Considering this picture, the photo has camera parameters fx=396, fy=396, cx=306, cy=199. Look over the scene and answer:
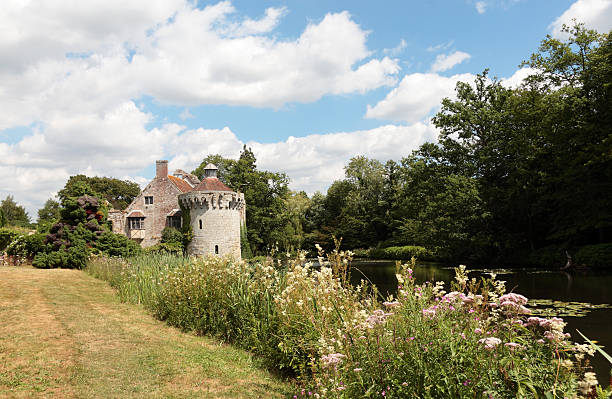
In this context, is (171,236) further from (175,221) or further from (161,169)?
(161,169)

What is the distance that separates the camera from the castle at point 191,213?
31000 mm

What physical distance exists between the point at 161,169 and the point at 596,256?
32.5 meters

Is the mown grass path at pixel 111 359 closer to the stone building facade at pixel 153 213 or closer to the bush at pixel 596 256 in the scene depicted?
the bush at pixel 596 256

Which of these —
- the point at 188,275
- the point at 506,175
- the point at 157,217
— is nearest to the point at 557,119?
the point at 506,175

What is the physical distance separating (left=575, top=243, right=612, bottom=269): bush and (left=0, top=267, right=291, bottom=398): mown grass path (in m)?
22.7

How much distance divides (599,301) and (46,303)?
17.3 m

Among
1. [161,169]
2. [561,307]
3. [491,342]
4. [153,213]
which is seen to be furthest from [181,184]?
[491,342]

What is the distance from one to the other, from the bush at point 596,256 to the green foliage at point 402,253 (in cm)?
→ 1279

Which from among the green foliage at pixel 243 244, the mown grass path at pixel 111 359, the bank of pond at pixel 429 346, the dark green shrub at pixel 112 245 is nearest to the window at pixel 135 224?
the green foliage at pixel 243 244

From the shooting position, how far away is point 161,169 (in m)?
35.3

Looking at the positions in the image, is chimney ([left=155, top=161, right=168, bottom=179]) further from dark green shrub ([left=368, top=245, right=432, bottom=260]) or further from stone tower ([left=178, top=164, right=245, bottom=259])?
dark green shrub ([left=368, top=245, right=432, bottom=260])

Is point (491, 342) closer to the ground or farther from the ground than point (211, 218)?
closer to the ground

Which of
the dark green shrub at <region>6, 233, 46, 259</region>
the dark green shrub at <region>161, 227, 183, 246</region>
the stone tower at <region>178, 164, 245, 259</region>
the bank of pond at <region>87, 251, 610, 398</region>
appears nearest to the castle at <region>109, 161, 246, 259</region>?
the stone tower at <region>178, 164, 245, 259</region>

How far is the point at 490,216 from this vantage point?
2844 centimetres
